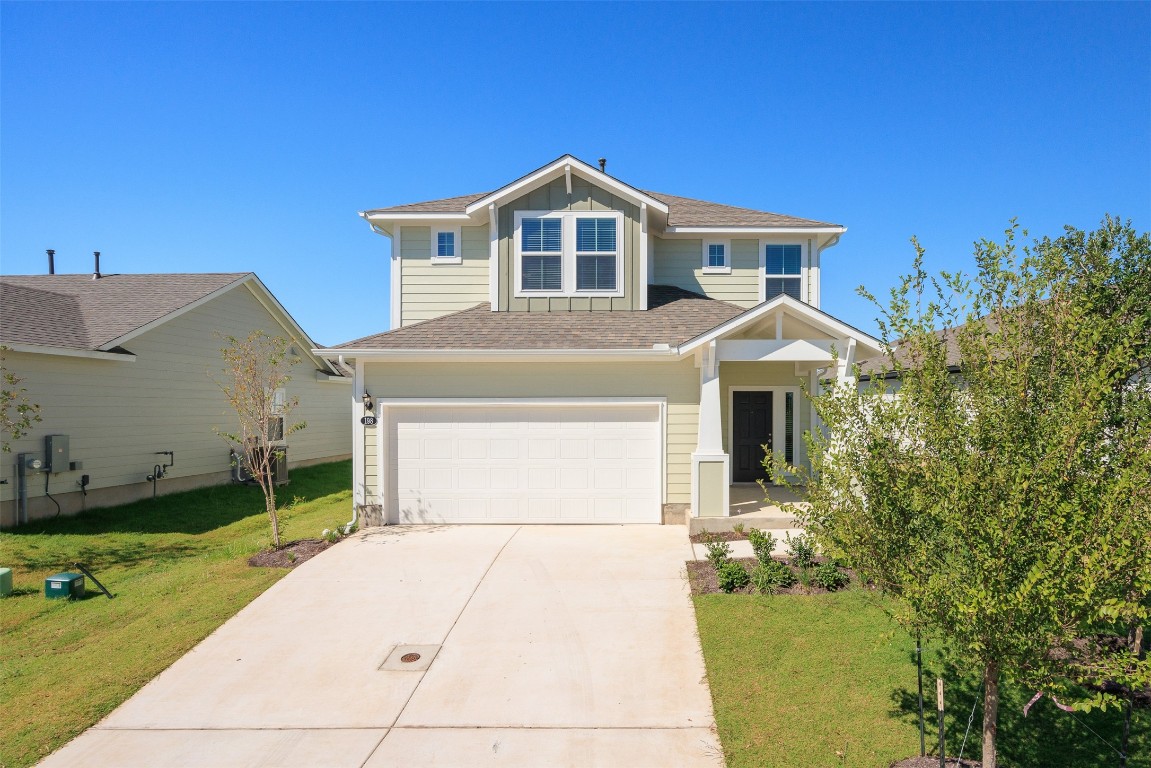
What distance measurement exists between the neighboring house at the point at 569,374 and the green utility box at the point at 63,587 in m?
4.07

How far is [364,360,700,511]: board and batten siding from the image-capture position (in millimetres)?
11125

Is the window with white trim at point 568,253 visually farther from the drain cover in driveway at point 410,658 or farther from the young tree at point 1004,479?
the young tree at point 1004,479

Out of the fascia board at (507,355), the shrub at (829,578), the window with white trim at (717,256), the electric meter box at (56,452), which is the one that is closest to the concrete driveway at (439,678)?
the shrub at (829,578)

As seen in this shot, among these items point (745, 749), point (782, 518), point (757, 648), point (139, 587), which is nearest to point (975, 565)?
point (745, 749)

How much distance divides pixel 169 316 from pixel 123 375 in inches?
67.3

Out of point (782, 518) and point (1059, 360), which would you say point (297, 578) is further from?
point (1059, 360)

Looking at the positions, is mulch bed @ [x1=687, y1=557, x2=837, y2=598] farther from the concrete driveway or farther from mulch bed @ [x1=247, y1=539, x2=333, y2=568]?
mulch bed @ [x1=247, y1=539, x2=333, y2=568]

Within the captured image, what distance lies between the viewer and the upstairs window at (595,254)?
12.8 metres

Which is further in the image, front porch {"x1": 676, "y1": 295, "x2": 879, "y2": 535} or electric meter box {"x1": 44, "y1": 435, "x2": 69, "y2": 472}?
electric meter box {"x1": 44, "y1": 435, "x2": 69, "y2": 472}

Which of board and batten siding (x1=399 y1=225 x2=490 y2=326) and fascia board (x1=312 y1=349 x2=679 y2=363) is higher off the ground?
board and batten siding (x1=399 y1=225 x2=490 y2=326)

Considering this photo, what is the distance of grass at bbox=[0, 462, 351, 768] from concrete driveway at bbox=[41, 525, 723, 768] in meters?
0.31

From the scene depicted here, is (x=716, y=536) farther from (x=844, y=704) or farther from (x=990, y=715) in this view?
(x=990, y=715)

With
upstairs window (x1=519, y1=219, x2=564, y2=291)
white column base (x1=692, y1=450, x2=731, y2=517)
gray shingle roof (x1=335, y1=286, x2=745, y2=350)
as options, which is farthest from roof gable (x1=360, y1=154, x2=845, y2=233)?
white column base (x1=692, y1=450, x2=731, y2=517)

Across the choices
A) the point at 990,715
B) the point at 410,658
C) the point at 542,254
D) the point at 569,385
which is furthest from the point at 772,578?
the point at 542,254
